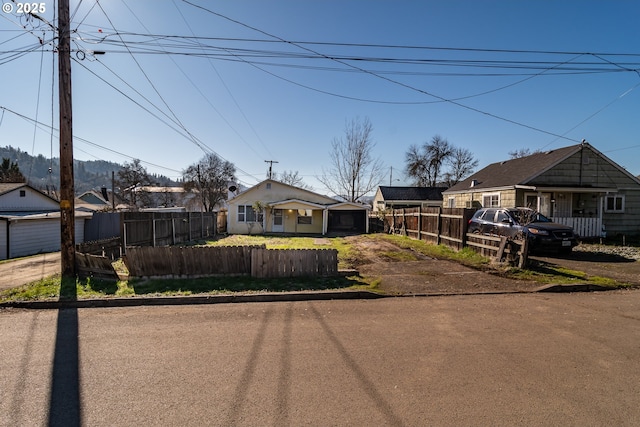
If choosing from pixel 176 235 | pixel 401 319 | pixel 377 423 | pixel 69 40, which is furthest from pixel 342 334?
pixel 176 235

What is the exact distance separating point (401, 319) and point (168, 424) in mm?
3839

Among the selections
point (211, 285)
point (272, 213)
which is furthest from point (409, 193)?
point (211, 285)

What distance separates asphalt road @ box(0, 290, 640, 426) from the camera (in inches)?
113

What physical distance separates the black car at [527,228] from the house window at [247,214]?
17.1 meters

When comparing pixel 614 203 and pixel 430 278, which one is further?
pixel 614 203

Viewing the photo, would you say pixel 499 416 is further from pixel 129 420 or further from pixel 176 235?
pixel 176 235

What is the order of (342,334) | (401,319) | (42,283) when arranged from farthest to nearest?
(42,283)
(401,319)
(342,334)

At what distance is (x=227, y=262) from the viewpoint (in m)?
8.30

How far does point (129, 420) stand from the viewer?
279 cm

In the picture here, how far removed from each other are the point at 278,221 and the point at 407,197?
20.0 metres

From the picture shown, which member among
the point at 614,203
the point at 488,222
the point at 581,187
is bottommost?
the point at 488,222

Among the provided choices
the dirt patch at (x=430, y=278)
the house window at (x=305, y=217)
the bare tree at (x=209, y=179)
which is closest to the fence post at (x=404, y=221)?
the house window at (x=305, y=217)

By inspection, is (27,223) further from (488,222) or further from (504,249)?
(488,222)

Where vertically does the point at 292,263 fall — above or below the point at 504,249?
below
